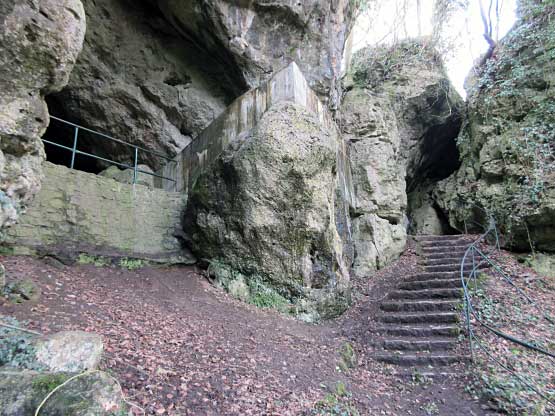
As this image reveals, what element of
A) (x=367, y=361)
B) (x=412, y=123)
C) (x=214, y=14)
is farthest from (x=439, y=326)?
(x=412, y=123)

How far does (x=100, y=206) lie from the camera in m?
6.98

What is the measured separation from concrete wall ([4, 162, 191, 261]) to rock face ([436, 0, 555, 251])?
9.28m

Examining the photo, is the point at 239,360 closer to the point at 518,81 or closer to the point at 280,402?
the point at 280,402

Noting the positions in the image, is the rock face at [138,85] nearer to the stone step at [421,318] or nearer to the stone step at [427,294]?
the stone step at [427,294]

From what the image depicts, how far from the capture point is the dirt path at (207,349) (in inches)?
152

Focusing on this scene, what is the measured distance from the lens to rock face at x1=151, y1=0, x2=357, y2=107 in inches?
355

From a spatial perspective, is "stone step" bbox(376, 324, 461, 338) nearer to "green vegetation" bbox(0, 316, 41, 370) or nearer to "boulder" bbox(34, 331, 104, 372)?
"boulder" bbox(34, 331, 104, 372)

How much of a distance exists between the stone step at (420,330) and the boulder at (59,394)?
5.74 m

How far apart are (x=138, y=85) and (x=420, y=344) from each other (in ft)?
32.4

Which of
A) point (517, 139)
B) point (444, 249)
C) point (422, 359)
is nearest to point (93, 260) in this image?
point (422, 359)

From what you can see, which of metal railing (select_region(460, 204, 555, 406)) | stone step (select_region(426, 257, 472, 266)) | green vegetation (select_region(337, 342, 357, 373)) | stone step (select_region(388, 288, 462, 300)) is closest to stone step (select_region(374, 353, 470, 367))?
metal railing (select_region(460, 204, 555, 406))

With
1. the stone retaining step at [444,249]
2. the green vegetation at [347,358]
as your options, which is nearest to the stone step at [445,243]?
the stone retaining step at [444,249]

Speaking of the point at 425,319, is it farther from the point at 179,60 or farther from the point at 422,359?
the point at 179,60

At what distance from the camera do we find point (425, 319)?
7.27 metres
